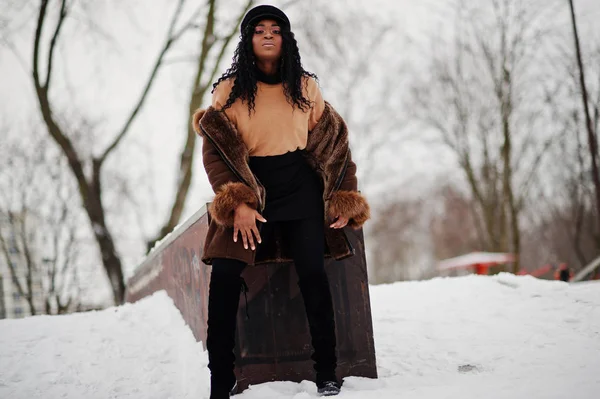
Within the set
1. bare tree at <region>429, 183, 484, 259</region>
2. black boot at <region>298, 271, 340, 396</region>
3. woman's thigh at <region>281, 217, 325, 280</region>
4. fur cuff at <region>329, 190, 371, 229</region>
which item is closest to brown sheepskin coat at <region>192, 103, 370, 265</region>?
fur cuff at <region>329, 190, 371, 229</region>

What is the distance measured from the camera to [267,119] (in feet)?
8.63

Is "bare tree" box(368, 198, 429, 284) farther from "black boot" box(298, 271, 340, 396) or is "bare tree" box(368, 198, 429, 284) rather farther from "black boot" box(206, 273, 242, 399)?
"black boot" box(206, 273, 242, 399)

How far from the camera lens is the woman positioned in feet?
8.21

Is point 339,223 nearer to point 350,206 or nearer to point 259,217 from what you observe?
point 350,206

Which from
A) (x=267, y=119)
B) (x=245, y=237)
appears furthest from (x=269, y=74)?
(x=245, y=237)

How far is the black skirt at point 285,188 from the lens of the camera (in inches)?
104

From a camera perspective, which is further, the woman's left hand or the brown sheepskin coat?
the woman's left hand

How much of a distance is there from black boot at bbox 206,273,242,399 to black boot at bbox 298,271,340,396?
0.41m

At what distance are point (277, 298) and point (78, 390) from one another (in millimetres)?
1472

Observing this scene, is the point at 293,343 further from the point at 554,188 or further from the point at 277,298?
the point at 554,188

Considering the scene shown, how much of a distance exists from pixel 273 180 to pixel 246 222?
0.33 metres

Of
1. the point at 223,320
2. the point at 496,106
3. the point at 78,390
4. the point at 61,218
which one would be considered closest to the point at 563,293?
the point at 223,320

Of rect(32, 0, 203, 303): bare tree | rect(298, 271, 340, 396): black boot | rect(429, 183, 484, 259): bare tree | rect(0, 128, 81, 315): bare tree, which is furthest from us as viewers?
rect(429, 183, 484, 259): bare tree

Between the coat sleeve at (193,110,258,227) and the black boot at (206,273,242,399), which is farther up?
the coat sleeve at (193,110,258,227)
